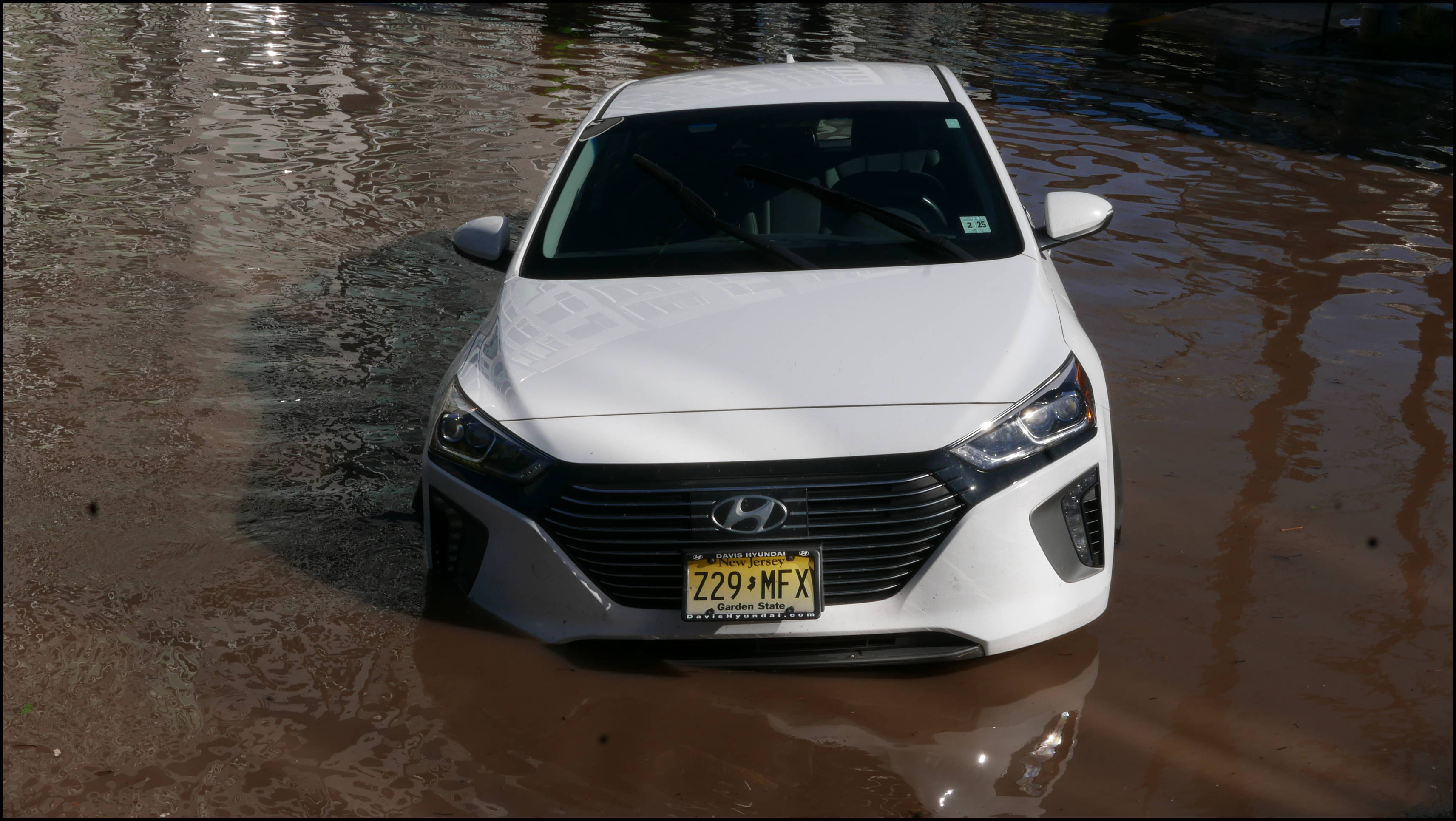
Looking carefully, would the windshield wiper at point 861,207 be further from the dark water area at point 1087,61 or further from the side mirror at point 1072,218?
the dark water area at point 1087,61

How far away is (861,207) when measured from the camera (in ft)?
13.5

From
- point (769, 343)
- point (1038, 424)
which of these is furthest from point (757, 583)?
point (1038, 424)

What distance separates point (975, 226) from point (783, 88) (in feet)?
3.70

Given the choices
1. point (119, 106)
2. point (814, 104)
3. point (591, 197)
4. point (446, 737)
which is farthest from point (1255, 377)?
point (119, 106)

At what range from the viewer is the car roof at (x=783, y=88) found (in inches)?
184

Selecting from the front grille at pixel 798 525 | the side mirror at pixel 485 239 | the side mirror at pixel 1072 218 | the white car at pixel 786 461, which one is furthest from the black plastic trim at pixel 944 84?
the front grille at pixel 798 525

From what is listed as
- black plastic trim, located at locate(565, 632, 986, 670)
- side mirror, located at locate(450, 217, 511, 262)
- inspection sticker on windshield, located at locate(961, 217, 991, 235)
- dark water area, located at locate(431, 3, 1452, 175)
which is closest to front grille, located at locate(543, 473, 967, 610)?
black plastic trim, located at locate(565, 632, 986, 670)

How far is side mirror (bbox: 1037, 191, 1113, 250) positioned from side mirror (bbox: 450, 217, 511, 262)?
1869 mm

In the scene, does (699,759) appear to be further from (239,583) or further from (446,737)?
(239,583)

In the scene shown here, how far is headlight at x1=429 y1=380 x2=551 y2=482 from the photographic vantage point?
3.23 m

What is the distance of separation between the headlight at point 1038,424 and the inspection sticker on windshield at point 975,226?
77cm

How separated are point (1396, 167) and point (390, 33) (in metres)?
13.9

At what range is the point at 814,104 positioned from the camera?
460 cm

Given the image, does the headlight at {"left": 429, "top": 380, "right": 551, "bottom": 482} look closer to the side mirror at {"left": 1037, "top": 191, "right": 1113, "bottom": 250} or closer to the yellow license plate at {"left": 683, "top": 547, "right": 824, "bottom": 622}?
the yellow license plate at {"left": 683, "top": 547, "right": 824, "bottom": 622}
